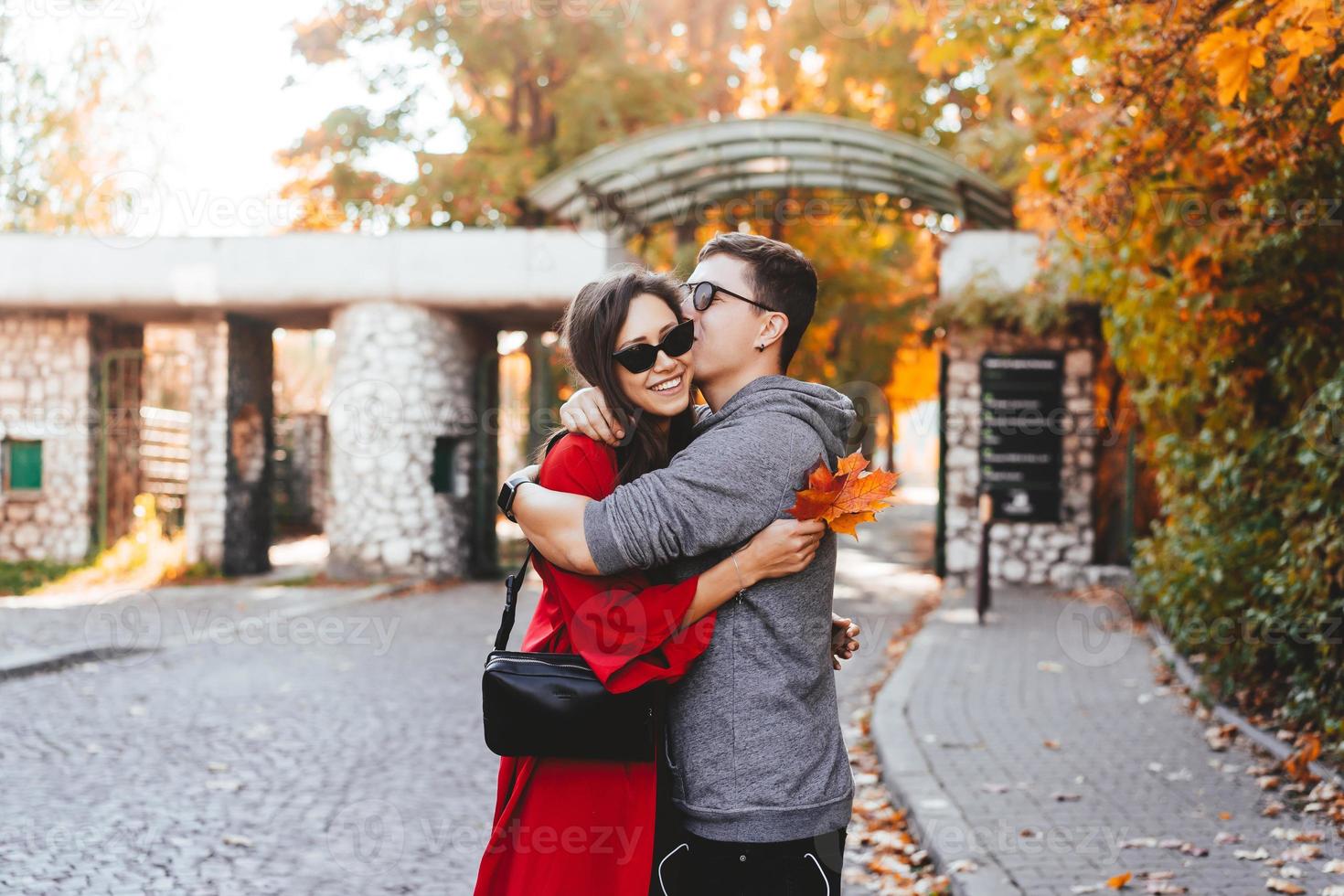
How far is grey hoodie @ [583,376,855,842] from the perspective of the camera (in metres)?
2.09

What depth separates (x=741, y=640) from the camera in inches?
86.1

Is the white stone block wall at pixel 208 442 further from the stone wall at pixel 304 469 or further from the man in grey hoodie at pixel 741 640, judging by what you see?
the man in grey hoodie at pixel 741 640

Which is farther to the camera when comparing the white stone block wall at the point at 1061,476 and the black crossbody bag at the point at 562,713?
the white stone block wall at the point at 1061,476

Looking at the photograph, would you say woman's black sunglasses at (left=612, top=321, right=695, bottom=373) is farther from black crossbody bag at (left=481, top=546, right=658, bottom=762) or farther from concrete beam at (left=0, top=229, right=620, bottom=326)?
concrete beam at (left=0, top=229, right=620, bottom=326)

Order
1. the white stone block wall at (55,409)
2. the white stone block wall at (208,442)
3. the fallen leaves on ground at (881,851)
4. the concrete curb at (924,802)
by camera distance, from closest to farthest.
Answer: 1. the concrete curb at (924,802)
2. the fallen leaves on ground at (881,851)
3. the white stone block wall at (208,442)
4. the white stone block wall at (55,409)

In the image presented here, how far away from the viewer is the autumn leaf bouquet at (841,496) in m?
2.15

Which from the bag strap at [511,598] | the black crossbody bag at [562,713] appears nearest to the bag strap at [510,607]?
the bag strap at [511,598]

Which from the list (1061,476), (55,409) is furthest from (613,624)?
(55,409)

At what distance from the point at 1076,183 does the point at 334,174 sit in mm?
14620

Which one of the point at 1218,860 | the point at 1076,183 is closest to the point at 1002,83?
the point at 1076,183

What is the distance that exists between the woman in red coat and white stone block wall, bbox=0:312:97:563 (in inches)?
597

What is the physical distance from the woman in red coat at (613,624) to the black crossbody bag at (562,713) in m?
0.03

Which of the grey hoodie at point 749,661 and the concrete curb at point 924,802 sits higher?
the grey hoodie at point 749,661

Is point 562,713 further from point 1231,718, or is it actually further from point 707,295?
point 1231,718
